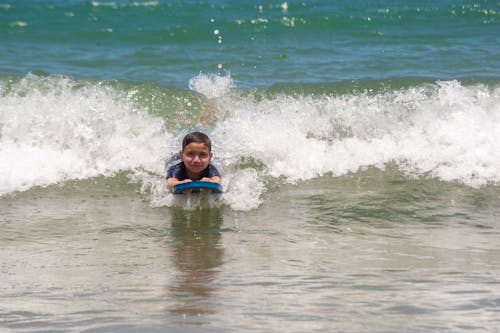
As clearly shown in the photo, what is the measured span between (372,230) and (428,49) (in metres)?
7.13

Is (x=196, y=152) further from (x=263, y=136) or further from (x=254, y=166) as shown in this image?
(x=263, y=136)

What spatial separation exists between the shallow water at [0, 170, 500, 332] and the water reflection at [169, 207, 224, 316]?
0.04 ft

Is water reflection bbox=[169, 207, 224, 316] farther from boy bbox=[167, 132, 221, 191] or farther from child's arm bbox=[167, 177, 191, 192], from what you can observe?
boy bbox=[167, 132, 221, 191]

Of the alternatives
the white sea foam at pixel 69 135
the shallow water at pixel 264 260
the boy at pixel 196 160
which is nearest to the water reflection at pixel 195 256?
the shallow water at pixel 264 260

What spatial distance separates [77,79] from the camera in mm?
11000

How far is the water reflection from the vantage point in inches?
172

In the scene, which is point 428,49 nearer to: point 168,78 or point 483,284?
point 168,78

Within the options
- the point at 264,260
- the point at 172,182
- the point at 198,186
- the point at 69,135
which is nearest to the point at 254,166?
the point at 172,182

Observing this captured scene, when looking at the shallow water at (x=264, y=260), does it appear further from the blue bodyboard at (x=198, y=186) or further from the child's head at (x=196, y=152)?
the child's head at (x=196, y=152)

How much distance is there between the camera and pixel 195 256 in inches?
221

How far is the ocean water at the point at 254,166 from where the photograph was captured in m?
4.43

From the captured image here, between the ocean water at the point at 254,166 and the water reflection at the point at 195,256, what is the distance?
0.07 ft

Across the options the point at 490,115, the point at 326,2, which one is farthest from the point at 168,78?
the point at 326,2

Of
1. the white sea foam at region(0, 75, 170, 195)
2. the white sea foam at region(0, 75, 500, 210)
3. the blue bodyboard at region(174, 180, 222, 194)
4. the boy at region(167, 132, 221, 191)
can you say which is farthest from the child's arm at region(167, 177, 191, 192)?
the white sea foam at region(0, 75, 170, 195)
